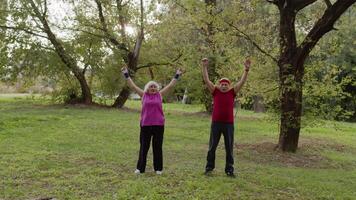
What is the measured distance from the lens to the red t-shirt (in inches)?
331

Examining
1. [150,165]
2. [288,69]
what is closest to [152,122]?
[150,165]

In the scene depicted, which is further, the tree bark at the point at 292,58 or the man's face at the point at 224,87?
the tree bark at the point at 292,58

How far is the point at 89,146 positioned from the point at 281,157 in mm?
4932

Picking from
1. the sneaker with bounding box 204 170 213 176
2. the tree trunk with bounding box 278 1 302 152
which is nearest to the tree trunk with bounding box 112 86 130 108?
the tree trunk with bounding box 278 1 302 152

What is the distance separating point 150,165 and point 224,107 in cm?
223

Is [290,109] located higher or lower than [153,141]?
higher

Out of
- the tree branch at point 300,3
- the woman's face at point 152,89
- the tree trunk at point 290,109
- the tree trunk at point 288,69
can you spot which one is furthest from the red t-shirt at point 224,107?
the tree branch at point 300,3

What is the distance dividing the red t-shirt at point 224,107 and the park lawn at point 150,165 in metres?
1.08

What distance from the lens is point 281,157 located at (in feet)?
39.5

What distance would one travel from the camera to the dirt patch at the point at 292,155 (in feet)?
37.8

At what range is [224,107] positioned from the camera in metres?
8.40

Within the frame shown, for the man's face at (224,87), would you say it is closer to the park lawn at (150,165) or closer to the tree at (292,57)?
the park lawn at (150,165)

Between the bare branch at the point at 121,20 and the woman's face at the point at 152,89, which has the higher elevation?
the bare branch at the point at 121,20

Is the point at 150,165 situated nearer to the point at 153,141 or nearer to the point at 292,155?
the point at 153,141
